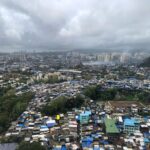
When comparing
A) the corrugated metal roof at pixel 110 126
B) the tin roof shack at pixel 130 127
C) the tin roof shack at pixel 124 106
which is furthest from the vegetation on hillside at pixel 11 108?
the tin roof shack at pixel 130 127

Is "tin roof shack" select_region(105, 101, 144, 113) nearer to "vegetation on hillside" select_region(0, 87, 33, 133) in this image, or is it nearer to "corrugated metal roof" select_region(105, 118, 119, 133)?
"corrugated metal roof" select_region(105, 118, 119, 133)

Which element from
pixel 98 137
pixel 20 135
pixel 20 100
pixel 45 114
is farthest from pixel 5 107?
pixel 98 137

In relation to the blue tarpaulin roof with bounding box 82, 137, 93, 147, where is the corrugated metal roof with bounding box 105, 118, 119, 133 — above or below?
above

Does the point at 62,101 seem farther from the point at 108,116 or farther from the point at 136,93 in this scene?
the point at 136,93

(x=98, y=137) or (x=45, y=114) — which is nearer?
(x=98, y=137)

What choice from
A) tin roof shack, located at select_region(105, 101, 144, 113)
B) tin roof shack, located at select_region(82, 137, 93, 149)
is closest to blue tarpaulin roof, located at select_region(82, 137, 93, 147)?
tin roof shack, located at select_region(82, 137, 93, 149)

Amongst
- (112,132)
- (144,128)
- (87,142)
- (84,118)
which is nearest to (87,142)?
(87,142)

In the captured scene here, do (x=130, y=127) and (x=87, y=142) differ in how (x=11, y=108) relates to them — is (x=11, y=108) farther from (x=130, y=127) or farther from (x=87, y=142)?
(x=130, y=127)

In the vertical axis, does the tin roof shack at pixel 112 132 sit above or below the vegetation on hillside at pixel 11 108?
above

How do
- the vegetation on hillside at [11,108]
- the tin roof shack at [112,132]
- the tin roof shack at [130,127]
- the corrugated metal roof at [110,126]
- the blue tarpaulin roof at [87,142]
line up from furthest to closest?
the vegetation on hillside at [11,108] < the tin roof shack at [130,127] < the corrugated metal roof at [110,126] < the tin roof shack at [112,132] < the blue tarpaulin roof at [87,142]

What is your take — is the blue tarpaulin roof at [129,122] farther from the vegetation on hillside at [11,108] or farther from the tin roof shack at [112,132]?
the vegetation on hillside at [11,108]

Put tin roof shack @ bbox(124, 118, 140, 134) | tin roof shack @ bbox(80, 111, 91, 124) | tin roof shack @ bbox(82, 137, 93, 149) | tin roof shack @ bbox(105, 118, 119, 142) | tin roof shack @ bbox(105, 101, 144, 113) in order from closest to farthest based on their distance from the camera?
1. tin roof shack @ bbox(82, 137, 93, 149)
2. tin roof shack @ bbox(105, 118, 119, 142)
3. tin roof shack @ bbox(124, 118, 140, 134)
4. tin roof shack @ bbox(80, 111, 91, 124)
5. tin roof shack @ bbox(105, 101, 144, 113)
